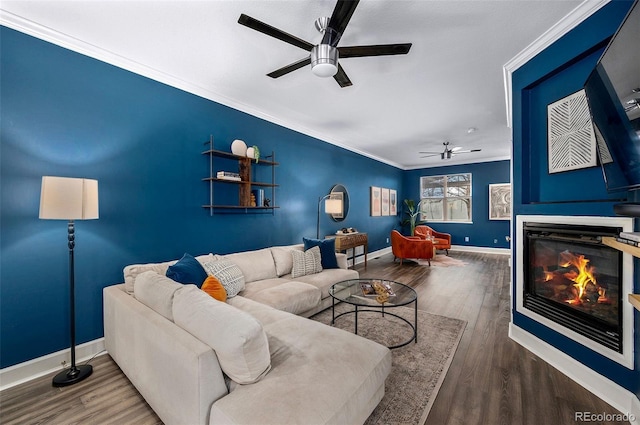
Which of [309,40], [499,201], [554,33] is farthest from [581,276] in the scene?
[499,201]

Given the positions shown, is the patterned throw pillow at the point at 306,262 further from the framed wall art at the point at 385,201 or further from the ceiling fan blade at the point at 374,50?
the framed wall art at the point at 385,201

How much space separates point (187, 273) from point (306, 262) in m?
1.55

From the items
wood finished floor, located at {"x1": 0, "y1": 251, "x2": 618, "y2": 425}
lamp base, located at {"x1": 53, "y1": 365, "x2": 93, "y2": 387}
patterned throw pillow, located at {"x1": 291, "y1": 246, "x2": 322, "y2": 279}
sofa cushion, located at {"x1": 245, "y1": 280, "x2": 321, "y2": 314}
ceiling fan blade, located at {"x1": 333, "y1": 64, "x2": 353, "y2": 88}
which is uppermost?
ceiling fan blade, located at {"x1": 333, "y1": 64, "x2": 353, "y2": 88}

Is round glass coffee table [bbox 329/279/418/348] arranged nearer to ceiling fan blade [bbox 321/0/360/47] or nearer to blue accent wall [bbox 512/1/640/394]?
blue accent wall [bbox 512/1/640/394]

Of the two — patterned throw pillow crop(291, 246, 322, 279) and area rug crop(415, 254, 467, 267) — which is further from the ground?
patterned throw pillow crop(291, 246, 322, 279)

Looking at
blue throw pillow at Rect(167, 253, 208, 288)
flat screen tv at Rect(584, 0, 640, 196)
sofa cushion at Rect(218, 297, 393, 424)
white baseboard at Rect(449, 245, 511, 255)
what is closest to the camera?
sofa cushion at Rect(218, 297, 393, 424)

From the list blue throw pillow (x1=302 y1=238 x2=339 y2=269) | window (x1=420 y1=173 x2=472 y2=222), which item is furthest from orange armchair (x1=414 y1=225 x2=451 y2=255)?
blue throw pillow (x1=302 y1=238 x2=339 y2=269)

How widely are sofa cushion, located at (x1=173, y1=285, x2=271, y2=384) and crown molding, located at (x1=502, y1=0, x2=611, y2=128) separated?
3.07 meters

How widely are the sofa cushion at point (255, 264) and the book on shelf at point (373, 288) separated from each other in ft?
3.81

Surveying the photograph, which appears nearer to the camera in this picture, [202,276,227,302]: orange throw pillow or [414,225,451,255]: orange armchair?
[202,276,227,302]: orange throw pillow

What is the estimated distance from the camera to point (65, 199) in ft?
5.96

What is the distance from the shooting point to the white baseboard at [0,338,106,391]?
1923 millimetres

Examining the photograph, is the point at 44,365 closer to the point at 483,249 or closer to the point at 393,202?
Answer: the point at 393,202

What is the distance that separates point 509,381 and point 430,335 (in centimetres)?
75
